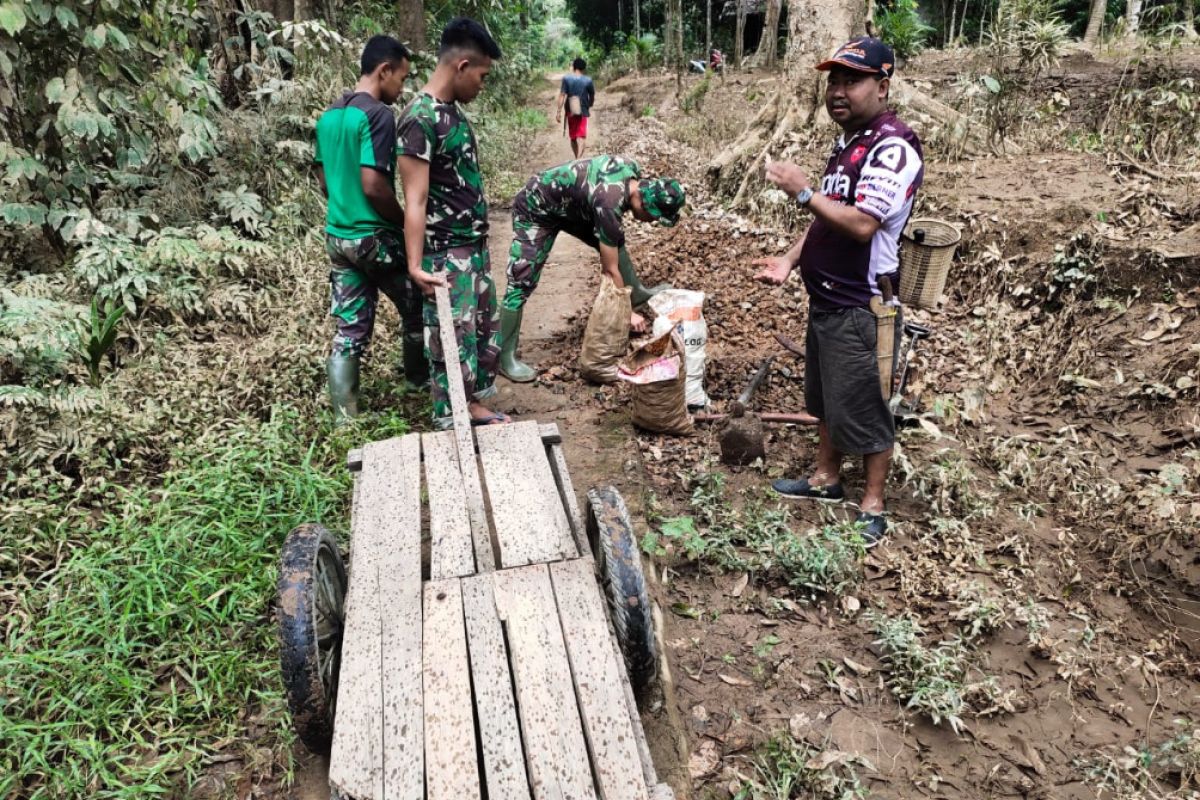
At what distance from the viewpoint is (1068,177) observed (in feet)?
19.5

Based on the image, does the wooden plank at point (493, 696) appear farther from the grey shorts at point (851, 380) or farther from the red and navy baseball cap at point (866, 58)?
the red and navy baseball cap at point (866, 58)

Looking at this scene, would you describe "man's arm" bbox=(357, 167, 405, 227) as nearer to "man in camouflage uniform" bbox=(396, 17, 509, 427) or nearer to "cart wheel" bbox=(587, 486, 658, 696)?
"man in camouflage uniform" bbox=(396, 17, 509, 427)

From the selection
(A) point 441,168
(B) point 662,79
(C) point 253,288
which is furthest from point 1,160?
(B) point 662,79

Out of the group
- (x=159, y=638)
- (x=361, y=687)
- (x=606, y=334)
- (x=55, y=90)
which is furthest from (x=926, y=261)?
(x=55, y=90)

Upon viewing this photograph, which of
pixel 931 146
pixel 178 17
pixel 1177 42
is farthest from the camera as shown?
pixel 1177 42

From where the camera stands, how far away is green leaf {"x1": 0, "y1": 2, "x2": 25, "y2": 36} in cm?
369

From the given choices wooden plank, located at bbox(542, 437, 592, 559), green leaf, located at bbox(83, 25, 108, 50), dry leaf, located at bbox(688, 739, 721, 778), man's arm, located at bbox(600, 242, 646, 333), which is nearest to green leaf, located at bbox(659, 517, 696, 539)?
wooden plank, located at bbox(542, 437, 592, 559)

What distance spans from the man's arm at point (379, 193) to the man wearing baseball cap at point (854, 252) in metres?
1.89

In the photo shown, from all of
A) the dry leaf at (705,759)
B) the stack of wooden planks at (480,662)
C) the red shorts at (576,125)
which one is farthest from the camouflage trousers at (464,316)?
the red shorts at (576,125)

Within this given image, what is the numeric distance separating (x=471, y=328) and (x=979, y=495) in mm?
2745

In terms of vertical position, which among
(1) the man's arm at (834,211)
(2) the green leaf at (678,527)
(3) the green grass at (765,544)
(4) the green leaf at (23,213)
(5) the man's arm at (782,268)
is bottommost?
(3) the green grass at (765,544)

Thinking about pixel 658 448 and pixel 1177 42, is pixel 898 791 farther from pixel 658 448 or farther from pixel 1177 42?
pixel 1177 42

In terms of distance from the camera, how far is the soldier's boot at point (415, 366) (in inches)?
172

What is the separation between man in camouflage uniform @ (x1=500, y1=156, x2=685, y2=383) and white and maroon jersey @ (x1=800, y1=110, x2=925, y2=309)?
1271mm
